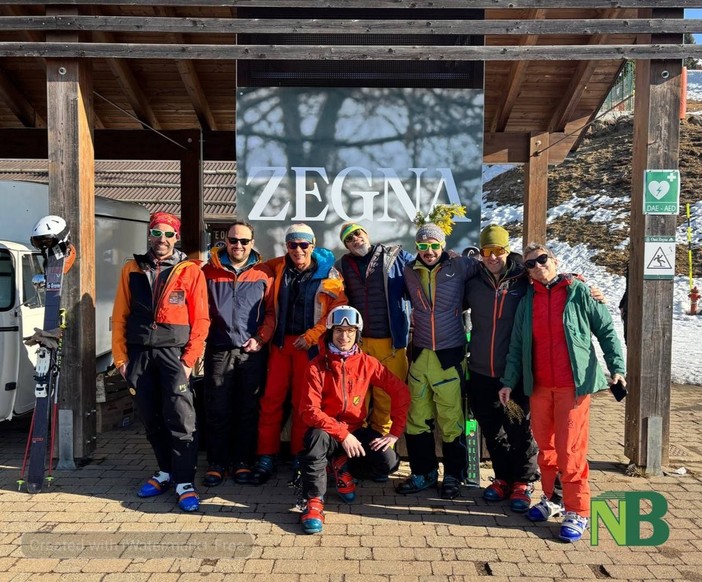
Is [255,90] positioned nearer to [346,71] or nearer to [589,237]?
[346,71]

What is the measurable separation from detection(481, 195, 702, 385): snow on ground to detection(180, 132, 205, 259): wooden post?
7.43m

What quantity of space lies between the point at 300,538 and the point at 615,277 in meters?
19.2

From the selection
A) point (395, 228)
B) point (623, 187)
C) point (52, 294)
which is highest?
point (623, 187)

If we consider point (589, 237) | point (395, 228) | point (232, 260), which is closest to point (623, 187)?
point (589, 237)

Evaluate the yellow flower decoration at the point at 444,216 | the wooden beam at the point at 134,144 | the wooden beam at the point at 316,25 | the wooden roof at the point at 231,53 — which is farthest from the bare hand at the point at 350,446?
the wooden beam at the point at 134,144

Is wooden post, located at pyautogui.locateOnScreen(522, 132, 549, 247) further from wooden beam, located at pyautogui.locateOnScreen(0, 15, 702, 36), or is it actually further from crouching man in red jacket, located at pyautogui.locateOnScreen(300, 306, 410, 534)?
crouching man in red jacket, located at pyautogui.locateOnScreen(300, 306, 410, 534)

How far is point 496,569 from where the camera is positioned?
3275 millimetres

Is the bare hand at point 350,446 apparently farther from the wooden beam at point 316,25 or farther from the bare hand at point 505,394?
the wooden beam at point 316,25

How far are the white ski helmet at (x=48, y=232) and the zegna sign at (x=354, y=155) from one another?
1.71m

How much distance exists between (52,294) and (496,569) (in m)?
3.66

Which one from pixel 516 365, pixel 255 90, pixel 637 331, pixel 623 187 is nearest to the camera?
pixel 516 365

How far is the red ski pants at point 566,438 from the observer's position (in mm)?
3672

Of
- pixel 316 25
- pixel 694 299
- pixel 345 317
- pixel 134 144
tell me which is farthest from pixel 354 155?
pixel 694 299

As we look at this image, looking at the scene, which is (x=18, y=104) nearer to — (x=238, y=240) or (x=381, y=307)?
(x=238, y=240)
